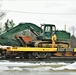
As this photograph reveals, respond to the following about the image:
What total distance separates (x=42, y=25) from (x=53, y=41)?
5.30 feet

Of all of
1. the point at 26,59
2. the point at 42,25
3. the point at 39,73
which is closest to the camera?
the point at 39,73

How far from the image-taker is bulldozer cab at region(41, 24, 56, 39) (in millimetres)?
25328

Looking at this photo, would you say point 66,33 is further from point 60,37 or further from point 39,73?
point 39,73

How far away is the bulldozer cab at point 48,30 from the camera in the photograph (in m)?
25.3

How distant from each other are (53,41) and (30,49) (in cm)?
210

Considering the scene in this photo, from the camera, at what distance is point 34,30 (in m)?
26.1

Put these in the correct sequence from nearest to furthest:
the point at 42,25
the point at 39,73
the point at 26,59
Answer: the point at 39,73 → the point at 26,59 → the point at 42,25

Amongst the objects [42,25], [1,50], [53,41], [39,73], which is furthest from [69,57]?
[39,73]

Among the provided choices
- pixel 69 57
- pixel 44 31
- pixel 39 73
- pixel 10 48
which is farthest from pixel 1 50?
pixel 39 73

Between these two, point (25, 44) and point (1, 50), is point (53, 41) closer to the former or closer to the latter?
point (25, 44)

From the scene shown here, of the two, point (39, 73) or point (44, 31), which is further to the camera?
point (44, 31)

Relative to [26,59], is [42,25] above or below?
above

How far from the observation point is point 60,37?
84.7 ft

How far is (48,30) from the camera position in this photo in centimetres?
2545
